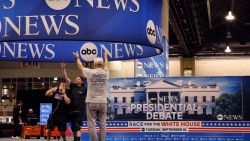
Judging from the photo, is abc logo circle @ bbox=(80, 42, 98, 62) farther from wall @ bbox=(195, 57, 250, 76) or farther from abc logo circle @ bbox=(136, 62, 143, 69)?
wall @ bbox=(195, 57, 250, 76)

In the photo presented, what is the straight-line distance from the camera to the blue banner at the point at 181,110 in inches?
443

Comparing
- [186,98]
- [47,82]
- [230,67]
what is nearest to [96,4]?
[186,98]

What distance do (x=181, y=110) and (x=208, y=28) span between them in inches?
787

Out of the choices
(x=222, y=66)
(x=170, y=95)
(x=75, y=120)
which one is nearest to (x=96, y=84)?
(x=170, y=95)

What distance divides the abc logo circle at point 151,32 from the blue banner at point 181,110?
652cm

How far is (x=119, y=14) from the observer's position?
483cm

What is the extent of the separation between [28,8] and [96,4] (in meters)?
0.67

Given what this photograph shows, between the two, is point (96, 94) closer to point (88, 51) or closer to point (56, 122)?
point (88, 51)

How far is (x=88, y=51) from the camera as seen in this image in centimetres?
697

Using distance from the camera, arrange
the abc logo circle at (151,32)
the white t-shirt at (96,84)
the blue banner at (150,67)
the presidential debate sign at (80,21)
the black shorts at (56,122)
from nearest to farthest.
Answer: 1. the presidential debate sign at (80,21)
2. the abc logo circle at (151,32)
3. the white t-shirt at (96,84)
4. the black shorts at (56,122)
5. the blue banner at (150,67)

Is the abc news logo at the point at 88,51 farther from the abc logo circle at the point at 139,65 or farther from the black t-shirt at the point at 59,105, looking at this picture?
the abc logo circle at the point at 139,65

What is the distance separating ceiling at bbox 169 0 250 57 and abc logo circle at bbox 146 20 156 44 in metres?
16.4

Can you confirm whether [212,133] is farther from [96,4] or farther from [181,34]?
[181,34]

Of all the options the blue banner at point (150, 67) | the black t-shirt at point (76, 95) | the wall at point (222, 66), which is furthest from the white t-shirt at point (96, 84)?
the wall at point (222, 66)
